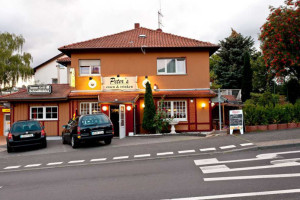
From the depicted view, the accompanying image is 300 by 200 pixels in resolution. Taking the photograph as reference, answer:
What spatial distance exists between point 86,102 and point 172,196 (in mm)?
14668

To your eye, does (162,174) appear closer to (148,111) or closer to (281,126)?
(148,111)

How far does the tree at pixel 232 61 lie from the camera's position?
3856cm

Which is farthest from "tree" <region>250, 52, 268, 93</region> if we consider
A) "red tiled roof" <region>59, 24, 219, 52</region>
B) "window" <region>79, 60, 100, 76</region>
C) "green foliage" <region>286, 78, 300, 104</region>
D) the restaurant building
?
"window" <region>79, 60, 100, 76</region>

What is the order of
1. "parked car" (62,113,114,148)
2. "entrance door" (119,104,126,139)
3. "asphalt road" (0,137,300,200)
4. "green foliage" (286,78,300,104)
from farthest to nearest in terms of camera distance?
1. "green foliage" (286,78,300,104)
2. "entrance door" (119,104,126,139)
3. "parked car" (62,113,114,148)
4. "asphalt road" (0,137,300,200)

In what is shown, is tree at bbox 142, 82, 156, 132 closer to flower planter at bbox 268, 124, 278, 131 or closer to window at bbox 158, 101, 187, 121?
window at bbox 158, 101, 187, 121

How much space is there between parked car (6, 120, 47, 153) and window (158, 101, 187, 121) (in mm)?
8156

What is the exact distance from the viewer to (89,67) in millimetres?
18875

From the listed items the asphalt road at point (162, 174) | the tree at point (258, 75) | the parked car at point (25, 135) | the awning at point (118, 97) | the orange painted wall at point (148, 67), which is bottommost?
the asphalt road at point (162, 174)

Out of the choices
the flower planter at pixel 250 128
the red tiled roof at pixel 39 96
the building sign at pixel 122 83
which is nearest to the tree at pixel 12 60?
the red tiled roof at pixel 39 96

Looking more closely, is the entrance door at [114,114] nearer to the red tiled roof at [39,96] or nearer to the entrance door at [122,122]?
the entrance door at [122,122]

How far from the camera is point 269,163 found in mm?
7473

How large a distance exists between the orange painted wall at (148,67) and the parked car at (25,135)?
4994 mm

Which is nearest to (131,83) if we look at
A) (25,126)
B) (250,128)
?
(25,126)

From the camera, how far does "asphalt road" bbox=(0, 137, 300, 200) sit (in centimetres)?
538
